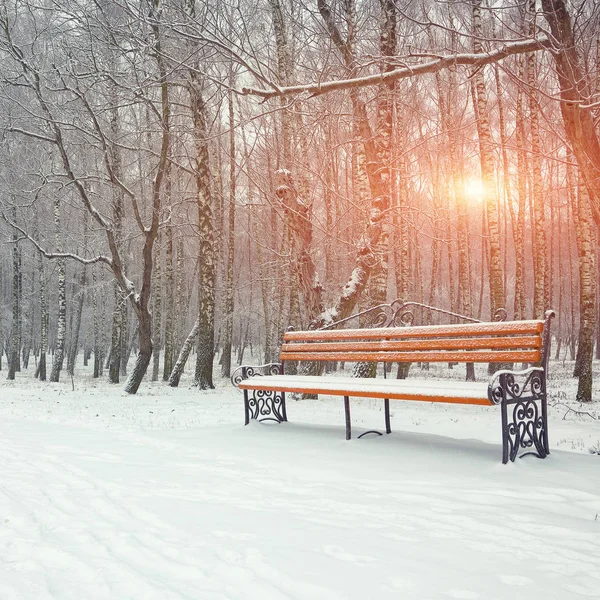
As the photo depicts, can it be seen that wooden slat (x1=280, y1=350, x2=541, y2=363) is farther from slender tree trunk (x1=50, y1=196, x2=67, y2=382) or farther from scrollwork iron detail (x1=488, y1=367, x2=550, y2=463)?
slender tree trunk (x1=50, y1=196, x2=67, y2=382)

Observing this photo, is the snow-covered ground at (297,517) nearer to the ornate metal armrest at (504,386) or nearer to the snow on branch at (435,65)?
the ornate metal armrest at (504,386)

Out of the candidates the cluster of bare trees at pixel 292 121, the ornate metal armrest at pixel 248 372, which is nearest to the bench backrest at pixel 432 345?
the ornate metal armrest at pixel 248 372

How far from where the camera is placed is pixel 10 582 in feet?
7.31

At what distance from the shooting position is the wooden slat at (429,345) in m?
4.40

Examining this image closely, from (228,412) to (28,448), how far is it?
11.1 ft

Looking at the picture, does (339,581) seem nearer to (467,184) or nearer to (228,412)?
(228,412)

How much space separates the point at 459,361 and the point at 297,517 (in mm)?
2387

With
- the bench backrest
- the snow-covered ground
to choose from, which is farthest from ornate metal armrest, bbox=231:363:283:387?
the snow-covered ground

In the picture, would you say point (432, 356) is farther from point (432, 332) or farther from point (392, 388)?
point (392, 388)

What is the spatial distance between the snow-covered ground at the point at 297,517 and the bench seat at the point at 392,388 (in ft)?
1.76

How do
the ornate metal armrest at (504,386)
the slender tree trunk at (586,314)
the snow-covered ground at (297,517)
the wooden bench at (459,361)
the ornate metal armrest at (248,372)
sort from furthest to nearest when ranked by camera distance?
1. the slender tree trunk at (586,314)
2. the ornate metal armrest at (248,372)
3. the wooden bench at (459,361)
4. the ornate metal armrest at (504,386)
5. the snow-covered ground at (297,517)

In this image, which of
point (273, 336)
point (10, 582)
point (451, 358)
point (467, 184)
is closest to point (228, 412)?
point (451, 358)

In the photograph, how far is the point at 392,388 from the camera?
488 centimetres

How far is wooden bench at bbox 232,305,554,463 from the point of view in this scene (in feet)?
13.8
